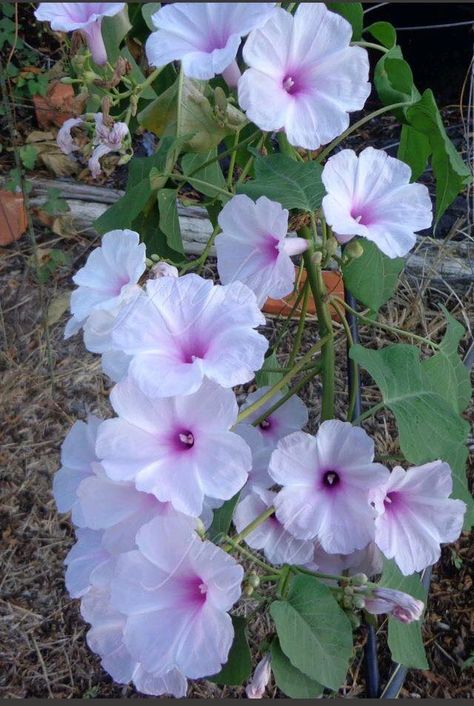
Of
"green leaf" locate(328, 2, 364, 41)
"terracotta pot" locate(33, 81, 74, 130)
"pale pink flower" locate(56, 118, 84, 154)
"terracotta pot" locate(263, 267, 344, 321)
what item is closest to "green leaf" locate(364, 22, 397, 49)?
"green leaf" locate(328, 2, 364, 41)

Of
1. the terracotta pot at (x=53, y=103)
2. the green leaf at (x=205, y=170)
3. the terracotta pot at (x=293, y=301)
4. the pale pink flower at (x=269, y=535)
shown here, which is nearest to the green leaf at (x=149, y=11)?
the green leaf at (x=205, y=170)

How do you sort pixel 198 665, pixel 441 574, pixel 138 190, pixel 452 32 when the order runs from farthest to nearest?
1. pixel 452 32
2. pixel 441 574
3. pixel 138 190
4. pixel 198 665

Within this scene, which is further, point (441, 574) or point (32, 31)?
point (32, 31)

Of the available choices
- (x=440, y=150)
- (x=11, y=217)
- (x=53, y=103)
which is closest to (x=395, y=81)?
(x=440, y=150)

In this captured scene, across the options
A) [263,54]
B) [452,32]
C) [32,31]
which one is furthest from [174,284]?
[32,31]

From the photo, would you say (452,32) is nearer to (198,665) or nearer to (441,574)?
(441,574)

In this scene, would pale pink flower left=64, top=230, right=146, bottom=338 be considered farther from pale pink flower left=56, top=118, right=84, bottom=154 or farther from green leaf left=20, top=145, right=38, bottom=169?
green leaf left=20, top=145, right=38, bottom=169

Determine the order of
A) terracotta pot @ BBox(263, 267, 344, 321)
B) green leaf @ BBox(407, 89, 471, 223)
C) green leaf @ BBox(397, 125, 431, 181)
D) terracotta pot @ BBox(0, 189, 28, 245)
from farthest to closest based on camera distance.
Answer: terracotta pot @ BBox(0, 189, 28, 245)
terracotta pot @ BBox(263, 267, 344, 321)
green leaf @ BBox(397, 125, 431, 181)
green leaf @ BBox(407, 89, 471, 223)
